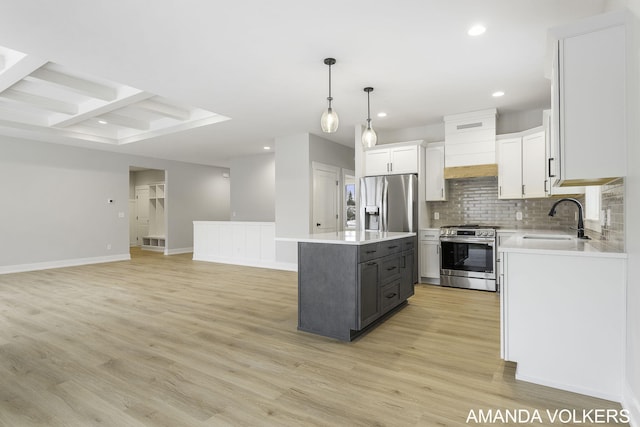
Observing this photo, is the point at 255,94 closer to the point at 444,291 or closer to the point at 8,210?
the point at 444,291

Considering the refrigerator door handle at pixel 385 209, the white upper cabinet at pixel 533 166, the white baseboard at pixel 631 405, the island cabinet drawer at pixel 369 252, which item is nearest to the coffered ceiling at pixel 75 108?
the refrigerator door handle at pixel 385 209

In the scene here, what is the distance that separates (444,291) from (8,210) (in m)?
8.05

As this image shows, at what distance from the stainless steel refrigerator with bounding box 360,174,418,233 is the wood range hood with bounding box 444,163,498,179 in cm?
51

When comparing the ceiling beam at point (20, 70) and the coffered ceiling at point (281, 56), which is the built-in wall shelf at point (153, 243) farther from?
the ceiling beam at point (20, 70)

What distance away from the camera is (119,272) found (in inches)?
256

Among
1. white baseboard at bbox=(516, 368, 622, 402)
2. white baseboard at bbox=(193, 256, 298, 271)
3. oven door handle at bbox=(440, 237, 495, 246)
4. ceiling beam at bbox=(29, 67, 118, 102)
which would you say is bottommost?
white baseboard at bbox=(516, 368, 622, 402)

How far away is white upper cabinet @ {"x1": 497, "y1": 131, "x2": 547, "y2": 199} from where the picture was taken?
4590 mm

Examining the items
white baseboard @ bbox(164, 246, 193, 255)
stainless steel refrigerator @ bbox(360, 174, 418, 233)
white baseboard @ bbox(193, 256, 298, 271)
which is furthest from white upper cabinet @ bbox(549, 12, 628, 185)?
white baseboard @ bbox(164, 246, 193, 255)

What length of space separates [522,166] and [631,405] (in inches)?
142

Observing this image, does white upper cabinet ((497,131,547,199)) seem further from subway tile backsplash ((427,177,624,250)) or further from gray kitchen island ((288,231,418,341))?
gray kitchen island ((288,231,418,341))

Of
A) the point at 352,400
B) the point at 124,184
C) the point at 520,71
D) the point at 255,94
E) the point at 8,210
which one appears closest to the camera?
the point at 352,400

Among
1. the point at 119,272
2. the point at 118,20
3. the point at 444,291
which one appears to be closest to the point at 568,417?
the point at 444,291

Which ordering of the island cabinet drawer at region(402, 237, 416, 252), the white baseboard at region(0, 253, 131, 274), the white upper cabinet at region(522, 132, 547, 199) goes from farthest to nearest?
the white baseboard at region(0, 253, 131, 274) < the white upper cabinet at region(522, 132, 547, 199) < the island cabinet drawer at region(402, 237, 416, 252)

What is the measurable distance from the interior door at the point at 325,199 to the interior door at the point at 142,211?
277 inches
